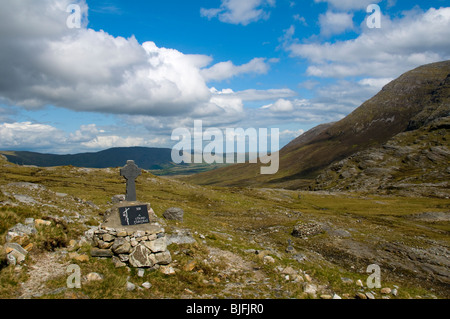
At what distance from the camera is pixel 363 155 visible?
17875cm

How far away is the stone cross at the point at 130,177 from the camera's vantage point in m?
17.8

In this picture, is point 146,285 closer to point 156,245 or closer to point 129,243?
point 156,245

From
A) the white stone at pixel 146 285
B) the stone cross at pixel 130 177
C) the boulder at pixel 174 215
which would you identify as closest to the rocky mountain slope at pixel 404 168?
the boulder at pixel 174 215

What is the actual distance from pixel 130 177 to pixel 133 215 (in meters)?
3.25

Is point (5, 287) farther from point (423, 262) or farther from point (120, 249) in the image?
point (423, 262)

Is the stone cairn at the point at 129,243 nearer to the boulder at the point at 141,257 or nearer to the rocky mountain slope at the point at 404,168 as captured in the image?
the boulder at the point at 141,257

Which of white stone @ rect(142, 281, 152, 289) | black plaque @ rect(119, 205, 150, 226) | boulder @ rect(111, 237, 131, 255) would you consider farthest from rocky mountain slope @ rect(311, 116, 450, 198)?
white stone @ rect(142, 281, 152, 289)

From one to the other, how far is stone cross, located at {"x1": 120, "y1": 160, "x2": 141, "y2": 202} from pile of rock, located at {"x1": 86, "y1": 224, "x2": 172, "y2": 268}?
3.13 meters

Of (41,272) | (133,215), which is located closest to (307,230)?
(133,215)

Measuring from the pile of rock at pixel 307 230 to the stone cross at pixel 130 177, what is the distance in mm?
25570

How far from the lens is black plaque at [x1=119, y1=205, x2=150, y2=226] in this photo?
15.7 meters
